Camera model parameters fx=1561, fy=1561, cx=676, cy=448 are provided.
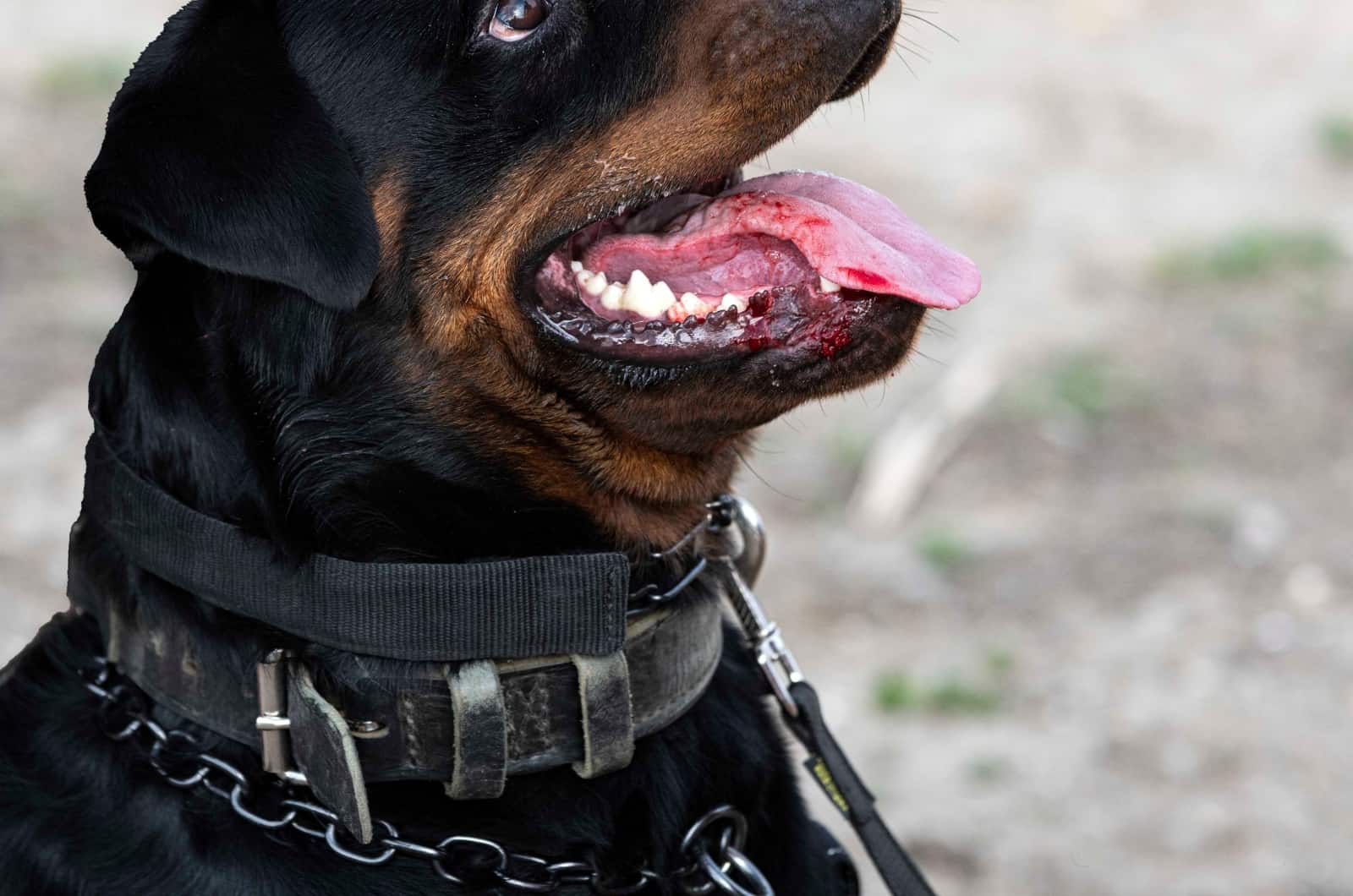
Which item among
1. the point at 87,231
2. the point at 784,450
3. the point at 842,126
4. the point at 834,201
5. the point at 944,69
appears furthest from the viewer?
the point at 944,69

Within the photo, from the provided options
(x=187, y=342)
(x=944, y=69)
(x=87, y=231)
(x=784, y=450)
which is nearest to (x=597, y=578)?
(x=187, y=342)

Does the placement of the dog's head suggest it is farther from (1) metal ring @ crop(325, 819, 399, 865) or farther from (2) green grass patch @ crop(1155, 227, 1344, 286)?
(2) green grass patch @ crop(1155, 227, 1344, 286)

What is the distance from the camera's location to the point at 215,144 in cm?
212

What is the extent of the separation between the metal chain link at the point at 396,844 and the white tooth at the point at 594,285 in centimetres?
80

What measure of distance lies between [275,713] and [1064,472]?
4.10m

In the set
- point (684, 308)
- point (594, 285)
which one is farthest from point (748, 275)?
point (594, 285)

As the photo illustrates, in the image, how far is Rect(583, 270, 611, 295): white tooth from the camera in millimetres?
2398

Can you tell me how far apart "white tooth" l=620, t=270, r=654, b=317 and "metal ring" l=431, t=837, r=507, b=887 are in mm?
803

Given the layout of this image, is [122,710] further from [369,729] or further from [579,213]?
[579,213]

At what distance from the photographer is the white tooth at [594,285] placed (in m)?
2.40

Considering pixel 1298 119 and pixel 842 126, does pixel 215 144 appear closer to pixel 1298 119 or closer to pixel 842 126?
pixel 842 126

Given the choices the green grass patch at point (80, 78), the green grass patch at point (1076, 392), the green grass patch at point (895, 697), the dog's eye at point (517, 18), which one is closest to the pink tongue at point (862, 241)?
the dog's eye at point (517, 18)

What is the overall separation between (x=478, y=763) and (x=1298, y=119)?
27.1ft

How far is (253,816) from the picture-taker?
2127mm
